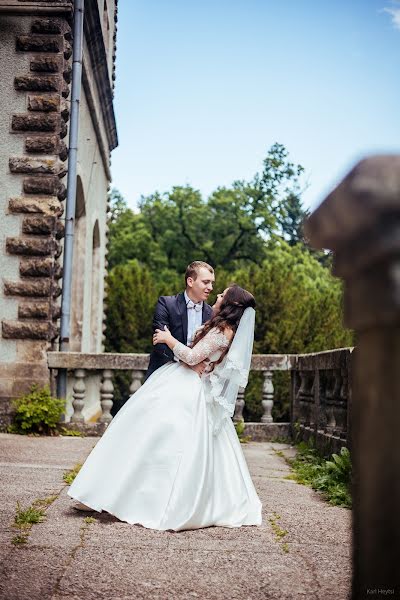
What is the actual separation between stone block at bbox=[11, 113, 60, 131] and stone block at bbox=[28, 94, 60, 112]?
80 mm

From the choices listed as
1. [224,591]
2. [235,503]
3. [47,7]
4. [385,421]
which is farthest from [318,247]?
[47,7]

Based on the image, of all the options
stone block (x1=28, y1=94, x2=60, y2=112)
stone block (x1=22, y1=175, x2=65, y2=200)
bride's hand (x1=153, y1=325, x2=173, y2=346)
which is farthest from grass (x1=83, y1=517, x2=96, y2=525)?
stone block (x1=28, y1=94, x2=60, y2=112)

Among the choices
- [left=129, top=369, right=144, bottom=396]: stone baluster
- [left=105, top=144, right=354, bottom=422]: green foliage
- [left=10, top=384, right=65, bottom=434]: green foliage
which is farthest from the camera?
[left=105, top=144, right=354, bottom=422]: green foliage

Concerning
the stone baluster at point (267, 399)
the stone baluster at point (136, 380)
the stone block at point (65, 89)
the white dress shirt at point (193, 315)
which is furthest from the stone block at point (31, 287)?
the white dress shirt at point (193, 315)

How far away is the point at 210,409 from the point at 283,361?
4471mm

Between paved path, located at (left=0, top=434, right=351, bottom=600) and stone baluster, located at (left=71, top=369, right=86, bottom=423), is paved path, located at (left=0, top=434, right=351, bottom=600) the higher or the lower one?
the lower one

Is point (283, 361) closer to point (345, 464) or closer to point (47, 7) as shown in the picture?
point (345, 464)

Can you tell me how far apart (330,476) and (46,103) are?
217 inches

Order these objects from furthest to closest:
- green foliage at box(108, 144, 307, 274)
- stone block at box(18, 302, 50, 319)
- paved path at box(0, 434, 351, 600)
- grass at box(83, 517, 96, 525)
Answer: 1. green foliage at box(108, 144, 307, 274)
2. stone block at box(18, 302, 50, 319)
3. grass at box(83, 517, 96, 525)
4. paved path at box(0, 434, 351, 600)

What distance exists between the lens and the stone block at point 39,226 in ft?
27.7

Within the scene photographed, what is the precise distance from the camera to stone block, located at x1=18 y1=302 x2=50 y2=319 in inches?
331

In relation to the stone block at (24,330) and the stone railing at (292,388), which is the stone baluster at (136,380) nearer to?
the stone railing at (292,388)

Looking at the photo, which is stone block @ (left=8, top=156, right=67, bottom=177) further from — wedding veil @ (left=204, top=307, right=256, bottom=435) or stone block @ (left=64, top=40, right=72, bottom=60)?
wedding veil @ (left=204, top=307, right=256, bottom=435)

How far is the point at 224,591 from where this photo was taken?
9.59 feet
